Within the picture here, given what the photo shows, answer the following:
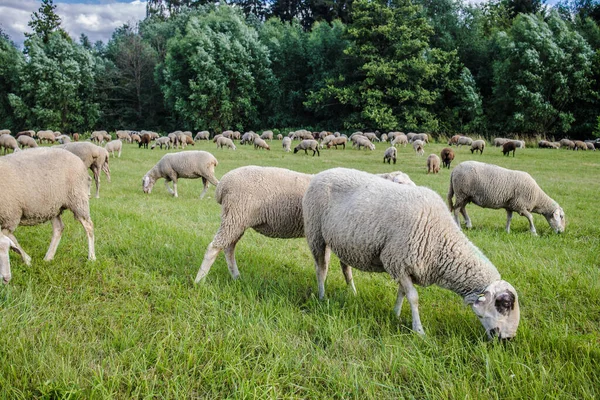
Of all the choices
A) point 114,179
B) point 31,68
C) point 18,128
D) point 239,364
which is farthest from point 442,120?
point 18,128

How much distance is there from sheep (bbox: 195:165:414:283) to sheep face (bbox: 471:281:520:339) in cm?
171

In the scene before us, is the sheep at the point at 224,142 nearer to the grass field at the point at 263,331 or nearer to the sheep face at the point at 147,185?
the sheep face at the point at 147,185

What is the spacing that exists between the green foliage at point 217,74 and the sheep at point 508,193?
3381cm

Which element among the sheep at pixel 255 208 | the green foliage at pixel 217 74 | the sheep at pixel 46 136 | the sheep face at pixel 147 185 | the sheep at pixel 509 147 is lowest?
the sheep at pixel 46 136

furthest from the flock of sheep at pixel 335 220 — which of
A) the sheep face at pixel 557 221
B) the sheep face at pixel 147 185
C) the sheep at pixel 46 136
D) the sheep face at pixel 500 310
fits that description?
the sheep at pixel 46 136

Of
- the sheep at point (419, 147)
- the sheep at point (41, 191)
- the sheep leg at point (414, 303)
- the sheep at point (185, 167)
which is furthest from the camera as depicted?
the sheep at point (419, 147)

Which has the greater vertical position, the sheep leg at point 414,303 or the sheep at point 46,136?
the sheep leg at point 414,303

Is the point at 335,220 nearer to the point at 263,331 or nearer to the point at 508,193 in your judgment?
the point at 263,331

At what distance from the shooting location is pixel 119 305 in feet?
11.7

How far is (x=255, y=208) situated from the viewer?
4352 millimetres

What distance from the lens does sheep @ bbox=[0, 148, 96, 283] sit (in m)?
4.31

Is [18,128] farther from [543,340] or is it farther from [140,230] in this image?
[543,340]

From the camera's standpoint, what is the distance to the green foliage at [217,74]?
38375mm

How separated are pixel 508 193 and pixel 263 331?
21.4ft
